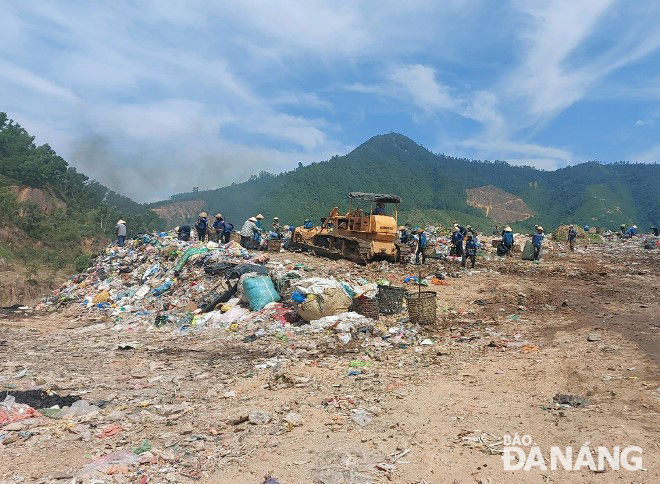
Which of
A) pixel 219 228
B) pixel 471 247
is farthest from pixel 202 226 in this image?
pixel 471 247

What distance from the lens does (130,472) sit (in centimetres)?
297

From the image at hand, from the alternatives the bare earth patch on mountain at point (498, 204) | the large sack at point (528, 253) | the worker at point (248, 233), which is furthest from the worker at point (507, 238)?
the bare earth patch on mountain at point (498, 204)

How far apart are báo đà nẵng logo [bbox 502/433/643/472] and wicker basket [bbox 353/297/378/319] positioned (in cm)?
429

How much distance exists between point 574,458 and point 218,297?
7.31m

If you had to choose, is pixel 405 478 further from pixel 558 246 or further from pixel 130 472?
pixel 558 246

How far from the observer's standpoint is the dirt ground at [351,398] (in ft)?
9.89

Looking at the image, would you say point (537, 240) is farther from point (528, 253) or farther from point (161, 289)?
point (161, 289)

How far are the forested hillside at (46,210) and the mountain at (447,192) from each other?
817 inches

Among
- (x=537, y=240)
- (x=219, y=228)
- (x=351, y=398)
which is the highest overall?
(x=537, y=240)

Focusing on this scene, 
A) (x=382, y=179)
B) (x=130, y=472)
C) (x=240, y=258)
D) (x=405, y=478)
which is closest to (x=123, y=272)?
(x=240, y=258)

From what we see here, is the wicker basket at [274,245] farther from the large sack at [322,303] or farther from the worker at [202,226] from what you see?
the large sack at [322,303]

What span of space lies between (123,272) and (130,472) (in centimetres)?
1190

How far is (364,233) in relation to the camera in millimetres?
13672

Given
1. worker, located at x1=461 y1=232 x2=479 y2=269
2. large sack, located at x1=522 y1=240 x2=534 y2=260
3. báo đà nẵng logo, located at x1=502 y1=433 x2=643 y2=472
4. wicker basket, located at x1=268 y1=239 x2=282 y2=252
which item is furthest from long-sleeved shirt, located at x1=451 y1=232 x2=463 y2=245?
báo đà nẵng logo, located at x1=502 y1=433 x2=643 y2=472
